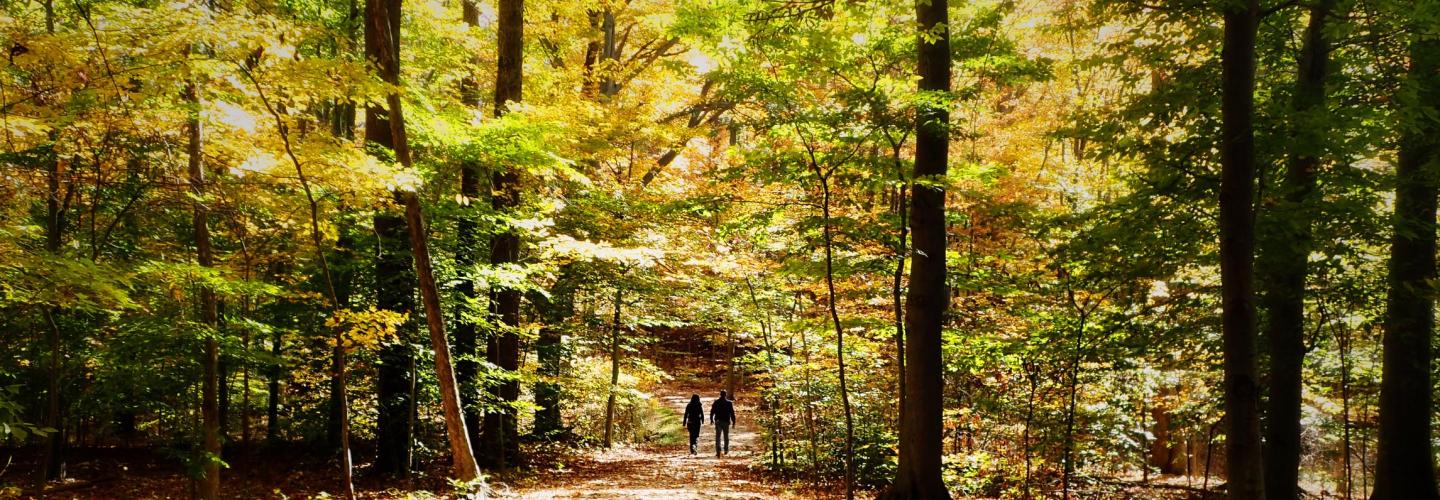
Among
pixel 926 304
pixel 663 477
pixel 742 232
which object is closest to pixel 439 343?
pixel 742 232

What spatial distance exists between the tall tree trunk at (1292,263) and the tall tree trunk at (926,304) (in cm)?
279

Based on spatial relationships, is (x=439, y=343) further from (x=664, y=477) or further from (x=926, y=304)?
(x=664, y=477)

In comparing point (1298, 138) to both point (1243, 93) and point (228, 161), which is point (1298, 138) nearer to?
point (1243, 93)

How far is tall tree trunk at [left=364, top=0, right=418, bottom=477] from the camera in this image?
8.53 metres

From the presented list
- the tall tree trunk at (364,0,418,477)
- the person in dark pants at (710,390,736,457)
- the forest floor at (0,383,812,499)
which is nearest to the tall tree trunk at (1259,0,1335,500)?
the forest floor at (0,383,812,499)

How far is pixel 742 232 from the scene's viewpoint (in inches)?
→ 312

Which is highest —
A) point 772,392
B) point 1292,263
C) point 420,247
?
point 1292,263

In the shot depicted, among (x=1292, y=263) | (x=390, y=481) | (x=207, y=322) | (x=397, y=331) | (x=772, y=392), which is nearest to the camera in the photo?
(x=1292, y=263)

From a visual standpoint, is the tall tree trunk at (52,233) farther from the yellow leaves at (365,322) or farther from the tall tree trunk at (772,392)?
the tall tree trunk at (772,392)

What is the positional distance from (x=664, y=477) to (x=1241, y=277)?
8.99 m

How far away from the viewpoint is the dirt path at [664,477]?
29.3 ft

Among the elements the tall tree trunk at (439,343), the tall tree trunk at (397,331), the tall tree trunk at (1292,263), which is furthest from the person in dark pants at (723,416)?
the tall tree trunk at (1292,263)

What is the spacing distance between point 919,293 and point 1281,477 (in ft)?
14.1

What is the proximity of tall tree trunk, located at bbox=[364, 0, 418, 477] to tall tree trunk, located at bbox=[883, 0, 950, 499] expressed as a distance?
5925 millimetres
